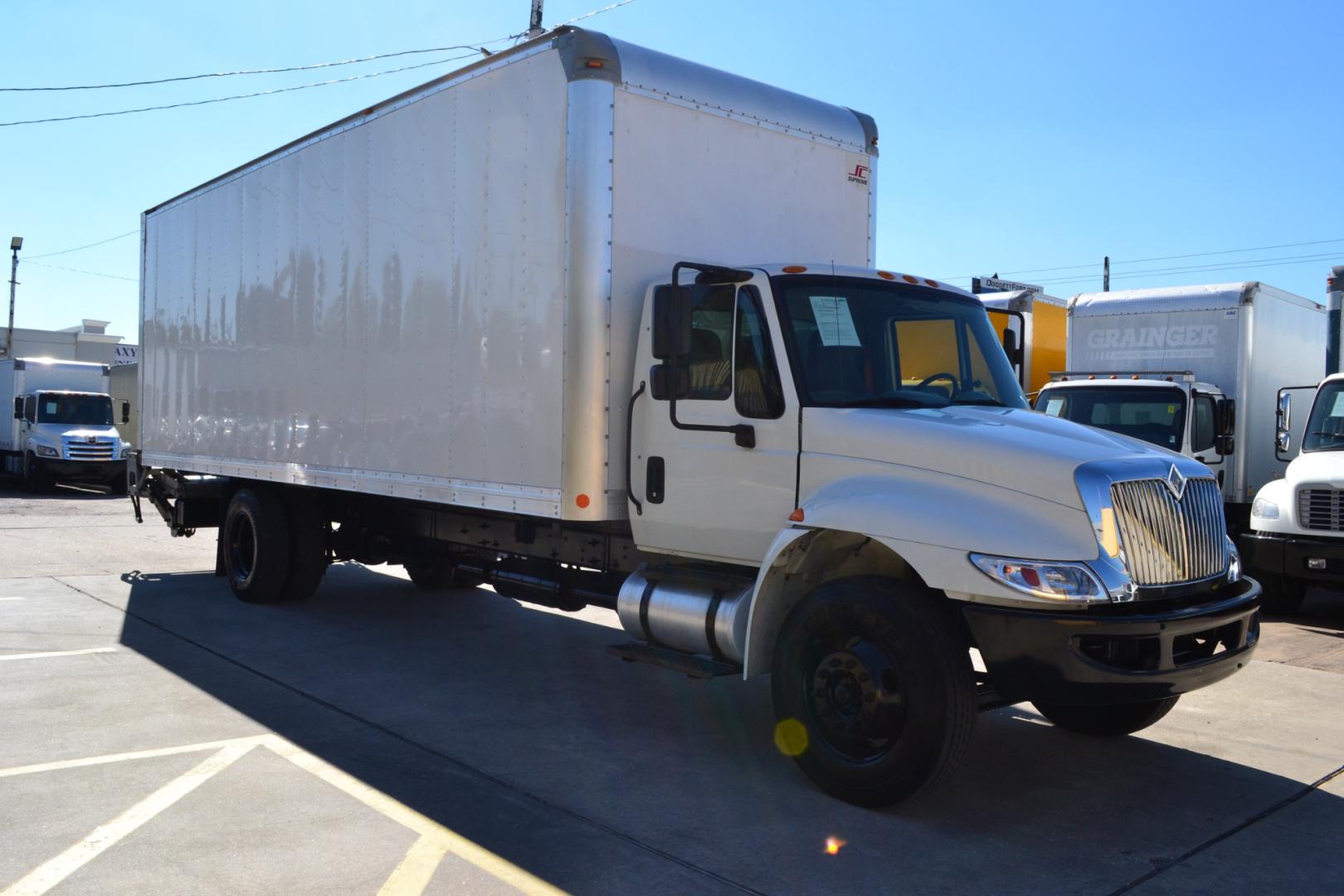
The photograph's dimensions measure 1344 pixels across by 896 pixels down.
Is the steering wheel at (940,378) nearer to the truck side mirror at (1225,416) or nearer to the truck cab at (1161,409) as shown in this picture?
the truck cab at (1161,409)

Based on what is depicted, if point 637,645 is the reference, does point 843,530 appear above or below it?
above

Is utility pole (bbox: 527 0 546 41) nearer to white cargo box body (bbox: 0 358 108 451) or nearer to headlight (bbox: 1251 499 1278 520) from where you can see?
headlight (bbox: 1251 499 1278 520)

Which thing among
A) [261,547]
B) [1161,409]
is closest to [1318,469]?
[1161,409]

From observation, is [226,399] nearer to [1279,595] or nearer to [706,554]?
[706,554]

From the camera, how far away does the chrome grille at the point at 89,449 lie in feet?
84.7

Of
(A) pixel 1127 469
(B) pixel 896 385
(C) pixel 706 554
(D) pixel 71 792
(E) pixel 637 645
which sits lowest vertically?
(D) pixel 71 792

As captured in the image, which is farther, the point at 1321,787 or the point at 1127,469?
the point at 1321,787

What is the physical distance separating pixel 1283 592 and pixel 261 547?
397 inches

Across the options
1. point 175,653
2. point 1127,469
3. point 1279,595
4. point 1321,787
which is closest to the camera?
point 1127,469

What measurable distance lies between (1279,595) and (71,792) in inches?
430

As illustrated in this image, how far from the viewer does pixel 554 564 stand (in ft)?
25.5

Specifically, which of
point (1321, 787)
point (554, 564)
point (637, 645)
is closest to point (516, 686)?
point (554, 564)

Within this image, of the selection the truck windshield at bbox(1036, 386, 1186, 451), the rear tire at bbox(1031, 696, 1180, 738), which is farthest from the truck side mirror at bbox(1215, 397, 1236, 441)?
the rear tire at bbox(1031, 696, 1180, 738)

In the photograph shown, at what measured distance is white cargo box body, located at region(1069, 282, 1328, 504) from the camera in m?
12.7
